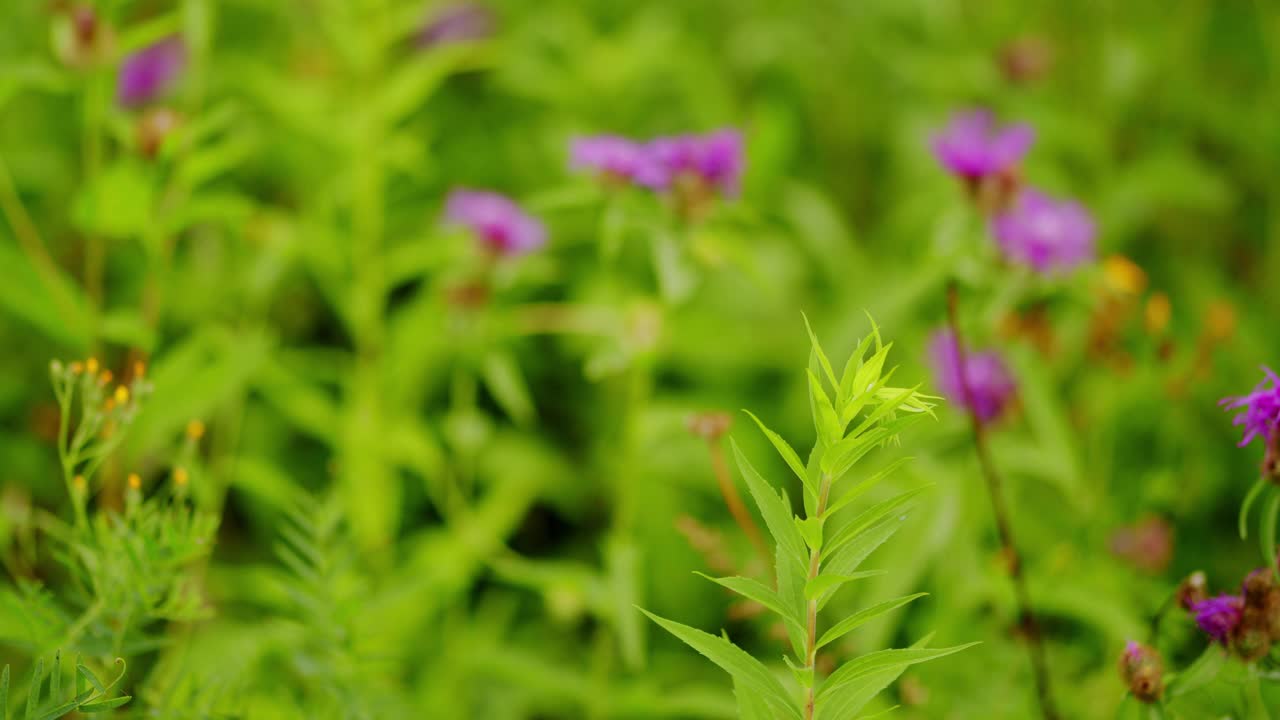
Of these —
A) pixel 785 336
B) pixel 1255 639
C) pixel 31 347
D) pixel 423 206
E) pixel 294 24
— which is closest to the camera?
pixel 1255 639

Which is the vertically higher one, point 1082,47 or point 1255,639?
point 1082,47

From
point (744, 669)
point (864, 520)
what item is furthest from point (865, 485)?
point (744, 669)

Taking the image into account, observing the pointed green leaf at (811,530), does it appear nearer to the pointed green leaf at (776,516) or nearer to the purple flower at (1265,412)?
the pointed green leaf at (776,516)

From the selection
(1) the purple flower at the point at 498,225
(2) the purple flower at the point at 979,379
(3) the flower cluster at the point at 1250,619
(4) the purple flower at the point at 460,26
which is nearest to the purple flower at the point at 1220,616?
(3) the flower cluster at the point at 1250,619

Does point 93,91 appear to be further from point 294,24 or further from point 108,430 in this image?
point 294,24

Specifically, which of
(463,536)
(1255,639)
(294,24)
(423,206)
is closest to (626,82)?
(423,206)

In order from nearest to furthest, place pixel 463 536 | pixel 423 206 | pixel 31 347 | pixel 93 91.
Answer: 1. pixel 93 91
2. pixel 463 536
3. pixel 31 347
4. pixel 423 206

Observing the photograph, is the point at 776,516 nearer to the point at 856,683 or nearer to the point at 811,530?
the point at 811,530
